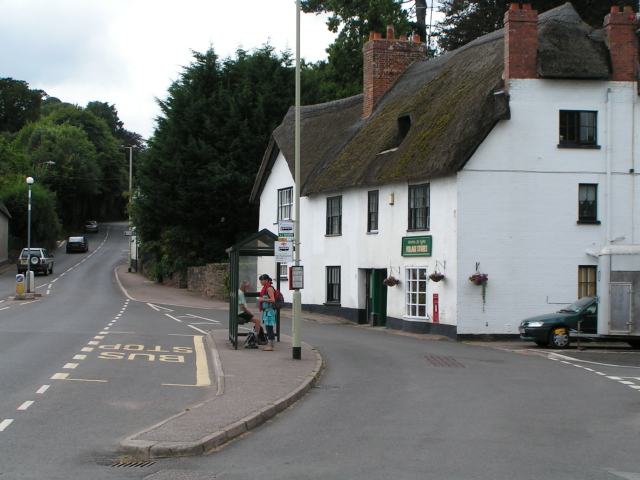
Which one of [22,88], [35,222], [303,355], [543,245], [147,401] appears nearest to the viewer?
[147,401]

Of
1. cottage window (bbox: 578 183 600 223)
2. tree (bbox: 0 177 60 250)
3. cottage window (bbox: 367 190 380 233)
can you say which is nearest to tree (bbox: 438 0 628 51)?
cottage window (bbox: 367 190 380 233)

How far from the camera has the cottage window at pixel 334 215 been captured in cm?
3259

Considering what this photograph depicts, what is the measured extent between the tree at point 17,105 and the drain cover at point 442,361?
97.4m

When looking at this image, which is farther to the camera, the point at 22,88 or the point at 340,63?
the point at 22,88

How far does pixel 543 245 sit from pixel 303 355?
10.6m

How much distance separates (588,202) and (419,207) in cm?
555

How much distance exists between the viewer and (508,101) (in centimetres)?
2503

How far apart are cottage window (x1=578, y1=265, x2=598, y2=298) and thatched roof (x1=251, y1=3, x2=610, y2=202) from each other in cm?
529

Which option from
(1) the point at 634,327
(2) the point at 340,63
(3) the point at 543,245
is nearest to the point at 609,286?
(1) the point at 634,327

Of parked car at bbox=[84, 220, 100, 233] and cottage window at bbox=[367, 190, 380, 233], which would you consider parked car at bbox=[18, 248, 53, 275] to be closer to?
cottage window at bbox=[367, 190, 380, 233]

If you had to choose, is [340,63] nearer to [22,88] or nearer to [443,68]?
[443,68]

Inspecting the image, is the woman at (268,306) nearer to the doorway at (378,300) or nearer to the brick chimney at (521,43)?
the brick chimney at (521,43)

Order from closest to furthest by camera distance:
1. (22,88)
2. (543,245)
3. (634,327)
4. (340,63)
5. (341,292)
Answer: (634,327) → (543,245) → (341,292) → (340,63) → (22,88)

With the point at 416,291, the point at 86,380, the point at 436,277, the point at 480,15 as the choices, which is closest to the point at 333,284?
the point at 416,291
